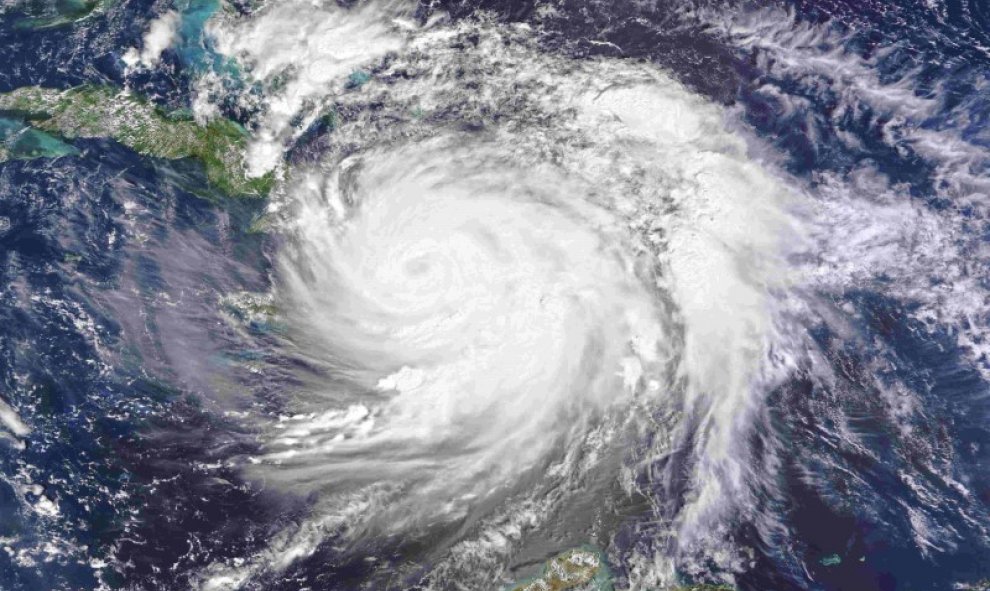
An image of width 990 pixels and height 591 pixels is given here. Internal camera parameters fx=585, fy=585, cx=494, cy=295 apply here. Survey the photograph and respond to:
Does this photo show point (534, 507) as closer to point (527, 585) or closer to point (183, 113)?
point (527, 585)

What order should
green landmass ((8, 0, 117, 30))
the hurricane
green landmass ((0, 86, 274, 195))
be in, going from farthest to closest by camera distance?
green landmass ((8, 0, 117, 30)) → green landmass ((0, 86, 274, 195)) → the hurricane

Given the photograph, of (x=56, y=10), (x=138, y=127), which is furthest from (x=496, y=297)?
(x=56, y=10)

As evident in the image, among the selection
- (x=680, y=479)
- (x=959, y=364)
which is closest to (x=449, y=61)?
(x=680, y=479)

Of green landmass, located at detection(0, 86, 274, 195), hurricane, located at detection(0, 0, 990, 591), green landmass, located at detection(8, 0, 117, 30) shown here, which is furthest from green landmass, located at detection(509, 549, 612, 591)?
green landmass, located at detection(8, 0, 117, 30)

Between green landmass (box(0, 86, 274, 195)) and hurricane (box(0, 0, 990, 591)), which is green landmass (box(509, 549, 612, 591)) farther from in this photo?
green landmass (box(0, 86, 274, 195))

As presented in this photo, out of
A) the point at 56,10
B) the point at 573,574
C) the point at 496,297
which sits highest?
the point at 56,10

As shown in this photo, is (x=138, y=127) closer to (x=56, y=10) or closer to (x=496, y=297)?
(x=56, y=10)

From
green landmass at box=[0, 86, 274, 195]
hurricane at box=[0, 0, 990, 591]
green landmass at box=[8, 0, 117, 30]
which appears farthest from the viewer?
green landmass at box=[8, 0, 117, 30]
